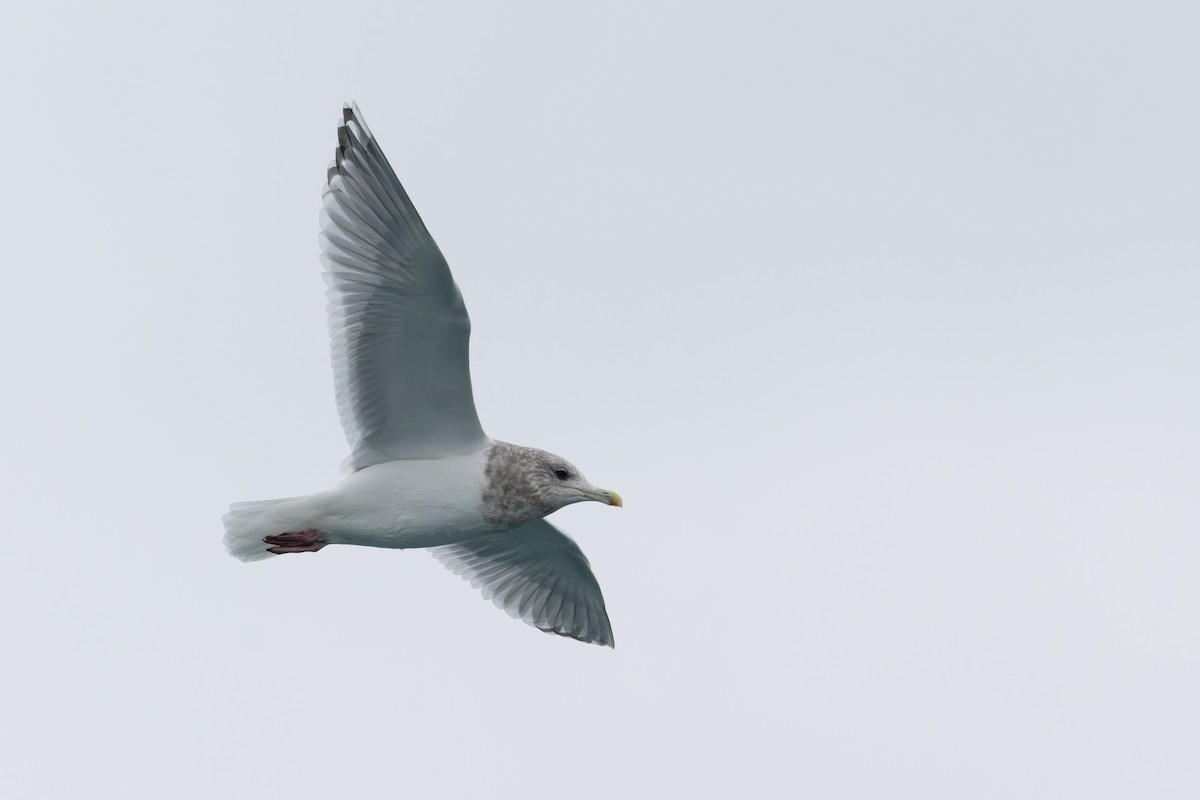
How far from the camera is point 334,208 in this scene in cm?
1208

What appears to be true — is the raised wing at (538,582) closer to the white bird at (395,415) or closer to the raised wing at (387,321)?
the white bird at (395,415)

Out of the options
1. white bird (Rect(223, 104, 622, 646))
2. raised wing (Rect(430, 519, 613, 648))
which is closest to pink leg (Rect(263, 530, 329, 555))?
white bird (Rect(223, 104, 622, 646))

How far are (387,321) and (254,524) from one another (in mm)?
1800

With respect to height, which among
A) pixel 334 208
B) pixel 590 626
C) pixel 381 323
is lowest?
pixel 590 626

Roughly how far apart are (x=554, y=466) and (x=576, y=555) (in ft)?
6.75

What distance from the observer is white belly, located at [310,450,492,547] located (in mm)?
12461

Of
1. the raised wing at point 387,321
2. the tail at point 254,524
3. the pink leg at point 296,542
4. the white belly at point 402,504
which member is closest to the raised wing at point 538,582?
the white belly at point 402,504

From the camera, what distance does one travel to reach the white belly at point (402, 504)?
1246cm

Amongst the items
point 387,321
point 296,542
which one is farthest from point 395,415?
point 296,542

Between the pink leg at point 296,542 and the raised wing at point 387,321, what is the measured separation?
0.64m

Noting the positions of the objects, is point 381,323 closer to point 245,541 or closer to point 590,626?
point 245,541

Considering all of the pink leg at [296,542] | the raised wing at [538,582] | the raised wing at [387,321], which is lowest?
the raised wing at [538,582]

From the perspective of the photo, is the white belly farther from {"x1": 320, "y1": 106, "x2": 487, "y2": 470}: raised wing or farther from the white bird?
{"x1": 320, "y1": 106, "x2": 487, "y2": 470}: raised wing

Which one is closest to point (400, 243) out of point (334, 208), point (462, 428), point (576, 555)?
point (334, 208)
